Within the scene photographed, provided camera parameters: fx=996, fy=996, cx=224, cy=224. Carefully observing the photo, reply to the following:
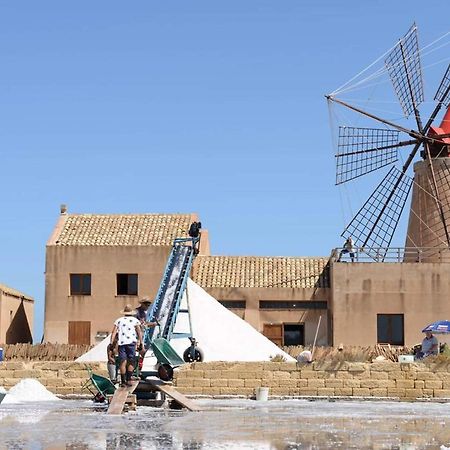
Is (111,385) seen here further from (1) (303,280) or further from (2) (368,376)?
(1) (303,280)

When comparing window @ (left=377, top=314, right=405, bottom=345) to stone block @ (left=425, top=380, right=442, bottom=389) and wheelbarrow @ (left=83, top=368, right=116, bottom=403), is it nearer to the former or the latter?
stone block @ (left=425, top=380, right=442, bottom=389)

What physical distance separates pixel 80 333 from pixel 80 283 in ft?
5.24

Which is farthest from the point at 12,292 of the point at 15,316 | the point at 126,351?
the point at 126,351

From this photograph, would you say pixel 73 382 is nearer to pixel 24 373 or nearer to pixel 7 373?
pixel 24 373

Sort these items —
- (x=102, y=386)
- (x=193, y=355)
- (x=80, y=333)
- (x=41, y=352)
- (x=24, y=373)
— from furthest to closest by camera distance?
(x=80, y=333), (x=41, y=352), (x=193, y=355), (x=24, y=373), (x=102, y=386)

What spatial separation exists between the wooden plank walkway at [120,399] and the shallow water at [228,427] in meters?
0.19

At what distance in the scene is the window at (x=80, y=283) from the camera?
1232 inches

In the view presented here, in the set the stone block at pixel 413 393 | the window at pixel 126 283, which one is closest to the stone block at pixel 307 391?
the stone block at pixel 413 393

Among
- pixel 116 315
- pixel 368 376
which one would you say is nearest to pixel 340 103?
pixel 116 315

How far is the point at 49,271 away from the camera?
3138cm

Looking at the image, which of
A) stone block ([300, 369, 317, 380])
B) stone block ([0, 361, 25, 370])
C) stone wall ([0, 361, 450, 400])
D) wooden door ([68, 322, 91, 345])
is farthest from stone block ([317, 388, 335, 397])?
wooden door ([68, 322, 91, 345])

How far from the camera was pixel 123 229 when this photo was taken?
32.4 metres

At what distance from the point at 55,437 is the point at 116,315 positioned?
21460mm

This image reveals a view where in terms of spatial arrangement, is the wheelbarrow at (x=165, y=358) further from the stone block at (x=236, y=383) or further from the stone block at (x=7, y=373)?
the stone block at (x=7, y=373)
